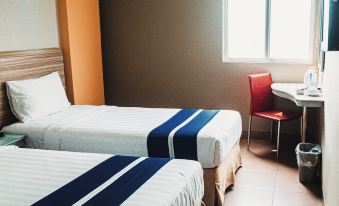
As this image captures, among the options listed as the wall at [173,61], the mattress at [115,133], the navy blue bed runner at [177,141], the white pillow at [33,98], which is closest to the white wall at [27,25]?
the white pillow at [33,98]

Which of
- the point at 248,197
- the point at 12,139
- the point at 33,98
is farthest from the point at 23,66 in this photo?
the point at 248,197

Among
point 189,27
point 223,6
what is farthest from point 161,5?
point 223,6

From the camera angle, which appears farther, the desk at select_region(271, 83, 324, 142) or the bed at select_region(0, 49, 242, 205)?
the desk at select_region(271, 83, 324, 142)

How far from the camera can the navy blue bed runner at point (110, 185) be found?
216cm

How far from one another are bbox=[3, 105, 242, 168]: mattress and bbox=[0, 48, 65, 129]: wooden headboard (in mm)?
203

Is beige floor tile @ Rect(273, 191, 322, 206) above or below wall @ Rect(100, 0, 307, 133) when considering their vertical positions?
Result: below

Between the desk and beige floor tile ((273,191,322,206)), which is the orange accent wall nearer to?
the desk

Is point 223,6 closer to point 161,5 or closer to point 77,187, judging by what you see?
point 161,5

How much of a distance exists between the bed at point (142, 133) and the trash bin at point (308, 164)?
23.3 inches

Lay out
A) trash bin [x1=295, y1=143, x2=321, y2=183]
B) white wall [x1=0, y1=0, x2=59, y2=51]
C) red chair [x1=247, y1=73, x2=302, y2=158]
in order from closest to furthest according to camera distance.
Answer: trash bin [x1=295, y1=143, x2=321, y2=183]
white wall [x1=0, y1=0, x2=59, y2=51]
red chair [x1=247, y1=73, x2=302, y2=158]

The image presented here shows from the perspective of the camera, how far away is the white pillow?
3789mm

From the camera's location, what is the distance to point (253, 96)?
15.0ft

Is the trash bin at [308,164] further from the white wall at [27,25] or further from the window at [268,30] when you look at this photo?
the white wall at [27,25]

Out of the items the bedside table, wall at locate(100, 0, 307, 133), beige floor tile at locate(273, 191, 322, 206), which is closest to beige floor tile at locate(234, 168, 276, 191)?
beige floor tile at locate(273, 191, 322, 206)
